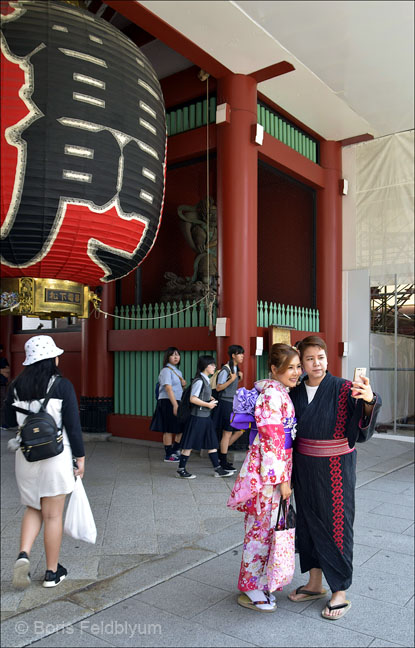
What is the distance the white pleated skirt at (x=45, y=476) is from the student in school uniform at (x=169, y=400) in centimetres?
346

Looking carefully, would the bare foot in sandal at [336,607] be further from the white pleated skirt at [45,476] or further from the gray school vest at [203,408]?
the gray school vest at [203,408]

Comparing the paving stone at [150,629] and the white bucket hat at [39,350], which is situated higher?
the white bucket hat at [39,350]

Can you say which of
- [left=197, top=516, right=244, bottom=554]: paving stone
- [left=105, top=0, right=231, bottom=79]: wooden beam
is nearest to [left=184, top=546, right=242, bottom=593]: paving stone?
[left=197, top=516, right=244, bottom=554]: paving stone

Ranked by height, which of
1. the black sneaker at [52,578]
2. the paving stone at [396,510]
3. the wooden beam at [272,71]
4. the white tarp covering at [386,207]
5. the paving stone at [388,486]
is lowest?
the paving stone at [388,486]

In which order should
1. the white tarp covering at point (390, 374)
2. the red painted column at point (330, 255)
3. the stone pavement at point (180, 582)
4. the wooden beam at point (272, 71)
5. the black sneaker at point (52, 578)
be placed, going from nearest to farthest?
the stone pavement at point (180, 582), the black sneaker at point (52, 578), the wooden beam at point (272, 71), the red painted column at point (330, 255), the white tarp covering at point (390, 374)

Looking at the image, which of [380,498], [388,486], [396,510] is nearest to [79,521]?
[396,510]

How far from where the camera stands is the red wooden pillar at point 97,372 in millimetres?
9016

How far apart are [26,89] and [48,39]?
0.87 feet

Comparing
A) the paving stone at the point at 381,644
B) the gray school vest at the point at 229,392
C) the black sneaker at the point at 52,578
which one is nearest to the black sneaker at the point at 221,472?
the gray school vest at the point at 229,392

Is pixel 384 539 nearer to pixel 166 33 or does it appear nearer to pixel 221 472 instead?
pixel 221 472

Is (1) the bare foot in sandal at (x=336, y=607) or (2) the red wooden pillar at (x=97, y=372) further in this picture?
(2) the red wooden pillar at (x=97, y=372)

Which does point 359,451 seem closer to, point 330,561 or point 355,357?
point 355,357

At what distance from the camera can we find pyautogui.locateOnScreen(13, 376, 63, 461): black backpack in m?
3.16

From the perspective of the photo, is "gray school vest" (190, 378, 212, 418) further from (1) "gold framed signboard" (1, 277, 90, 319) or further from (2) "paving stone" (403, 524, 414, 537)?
(1) "gold framed signboard" (1, 277, 90, 319)
